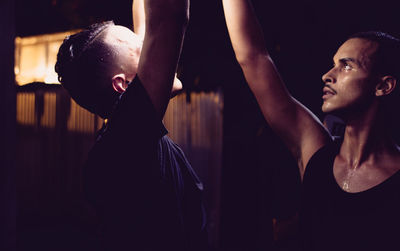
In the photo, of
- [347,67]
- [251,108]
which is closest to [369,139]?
[347,67]

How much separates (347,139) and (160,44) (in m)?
1.60

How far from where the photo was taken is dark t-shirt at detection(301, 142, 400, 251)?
2.15 m

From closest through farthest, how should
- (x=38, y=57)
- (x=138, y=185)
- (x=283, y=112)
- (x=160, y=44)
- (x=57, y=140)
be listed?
(x=160, y=44) → (x=138, y=185) → (x=283, y=112) → (x=57, y=140) → (x=38, y=57)

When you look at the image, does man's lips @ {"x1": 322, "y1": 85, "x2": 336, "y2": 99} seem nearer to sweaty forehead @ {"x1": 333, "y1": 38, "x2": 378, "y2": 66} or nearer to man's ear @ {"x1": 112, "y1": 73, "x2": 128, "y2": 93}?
sweaty forehead @ {"x1": 333, "y1": 38, "x2": 378, "y2": 66}

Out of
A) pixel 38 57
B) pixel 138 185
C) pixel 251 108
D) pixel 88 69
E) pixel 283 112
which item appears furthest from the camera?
pixel 38 57

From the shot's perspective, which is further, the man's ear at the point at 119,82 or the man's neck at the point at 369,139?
the man's neck at the point at 369,139

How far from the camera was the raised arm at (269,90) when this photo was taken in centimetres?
263

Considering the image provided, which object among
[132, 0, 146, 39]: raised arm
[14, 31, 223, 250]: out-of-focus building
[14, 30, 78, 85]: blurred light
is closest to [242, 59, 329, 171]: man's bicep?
[132, 0, 146, 39]: raised arm

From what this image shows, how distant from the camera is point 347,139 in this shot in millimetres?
2580

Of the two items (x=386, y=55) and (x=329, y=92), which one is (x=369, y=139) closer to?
(x=329, y=92)

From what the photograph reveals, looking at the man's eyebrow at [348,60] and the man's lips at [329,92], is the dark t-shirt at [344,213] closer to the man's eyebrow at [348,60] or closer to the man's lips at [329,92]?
the man's lips at [329,92]

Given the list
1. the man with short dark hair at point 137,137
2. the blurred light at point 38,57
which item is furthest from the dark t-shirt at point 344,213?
the blurred light at point 38,57

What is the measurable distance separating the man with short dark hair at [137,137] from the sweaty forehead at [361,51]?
50.3 inches

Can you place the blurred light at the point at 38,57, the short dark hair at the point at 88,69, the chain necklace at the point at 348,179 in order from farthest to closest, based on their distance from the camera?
1. the blurred light at the point at 38,57
2. the chain necklace at the point at 348,179
3. the short dark hair at the point at 88,69
